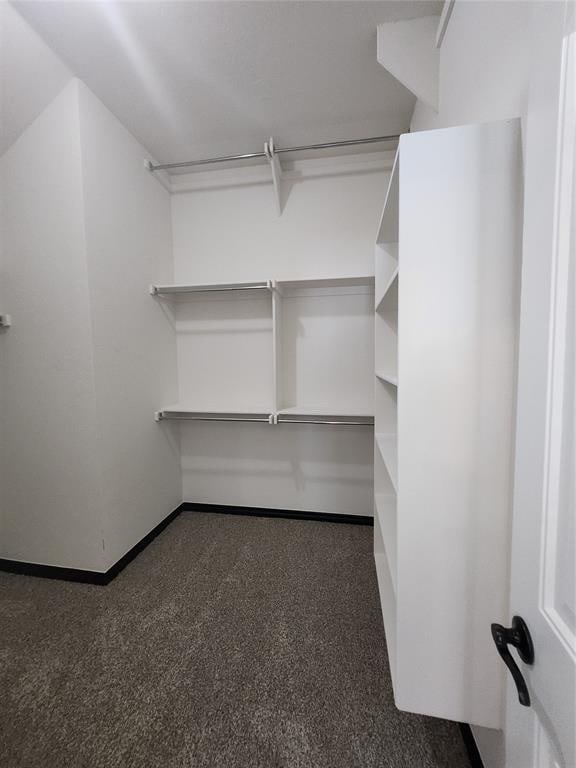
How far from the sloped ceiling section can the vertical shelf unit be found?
194cm

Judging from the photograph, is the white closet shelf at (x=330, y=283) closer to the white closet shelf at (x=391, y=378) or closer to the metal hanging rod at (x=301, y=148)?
the metal hanging rod at (x=301, y=148)

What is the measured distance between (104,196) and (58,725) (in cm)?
251

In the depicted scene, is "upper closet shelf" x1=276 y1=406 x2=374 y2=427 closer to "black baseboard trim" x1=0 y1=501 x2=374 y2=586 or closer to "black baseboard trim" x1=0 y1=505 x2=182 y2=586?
"black baseboard trim" x1=0 y1=501 x2=374 y2=586

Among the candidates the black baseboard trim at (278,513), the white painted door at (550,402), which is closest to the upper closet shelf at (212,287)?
the white painted door at (550,402)

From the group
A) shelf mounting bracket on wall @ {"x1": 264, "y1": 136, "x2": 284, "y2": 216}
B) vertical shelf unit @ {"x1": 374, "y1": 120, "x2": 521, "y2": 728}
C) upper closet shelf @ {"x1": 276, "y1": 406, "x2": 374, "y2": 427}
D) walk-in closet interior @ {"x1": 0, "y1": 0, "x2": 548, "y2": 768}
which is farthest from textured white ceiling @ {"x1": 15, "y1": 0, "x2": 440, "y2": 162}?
upper closet shelf @ {"x1": 276, "y1": 406, "x2": 374, "y2": 427}

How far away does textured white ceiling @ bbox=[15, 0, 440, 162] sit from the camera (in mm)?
1350

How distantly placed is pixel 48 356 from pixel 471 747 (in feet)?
8.44

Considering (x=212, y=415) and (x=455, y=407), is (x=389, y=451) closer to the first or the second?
(x=455, y=407)

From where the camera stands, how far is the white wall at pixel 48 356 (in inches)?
65.8

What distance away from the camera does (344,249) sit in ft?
7.51

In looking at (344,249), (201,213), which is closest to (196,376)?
(201,213)

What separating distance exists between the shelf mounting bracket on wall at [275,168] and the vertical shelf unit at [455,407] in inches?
60.8

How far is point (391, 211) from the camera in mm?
1249

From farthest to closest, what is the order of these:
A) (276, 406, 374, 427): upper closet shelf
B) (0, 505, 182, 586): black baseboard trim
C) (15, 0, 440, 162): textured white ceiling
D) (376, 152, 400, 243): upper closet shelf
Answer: (276, 406, 374, 427): upper closet shelf → (0, 505, 182, 586): black baseboard trim → (15, 0, 440, 162): textured white ceiling → (376, 152, 400, 243): upper closet shelf
